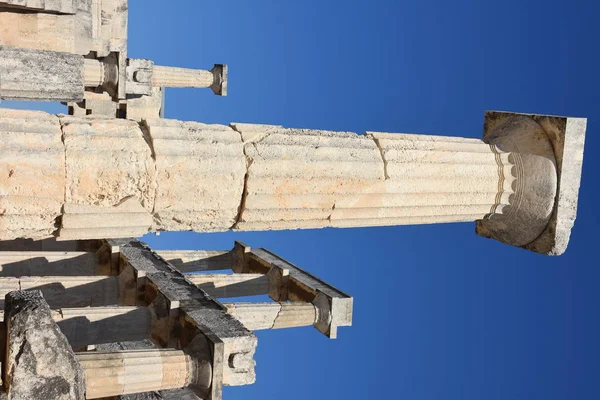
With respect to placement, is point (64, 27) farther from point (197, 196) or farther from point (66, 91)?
point (197, 196)

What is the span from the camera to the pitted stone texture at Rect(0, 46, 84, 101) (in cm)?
921

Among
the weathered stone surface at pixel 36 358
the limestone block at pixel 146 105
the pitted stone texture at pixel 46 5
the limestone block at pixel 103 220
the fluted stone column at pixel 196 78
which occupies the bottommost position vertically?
the weathered stone surface at pixel 36 358

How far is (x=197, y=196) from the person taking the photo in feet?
20.7

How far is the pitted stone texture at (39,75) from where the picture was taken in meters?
9.21

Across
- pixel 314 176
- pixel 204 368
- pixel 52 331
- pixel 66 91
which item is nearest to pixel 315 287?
pixel 204 368

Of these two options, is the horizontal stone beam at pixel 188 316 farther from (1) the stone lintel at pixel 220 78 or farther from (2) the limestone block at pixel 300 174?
(1) the stone lintel at pixel 220 78

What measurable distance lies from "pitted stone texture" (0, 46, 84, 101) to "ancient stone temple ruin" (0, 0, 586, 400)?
18 mm

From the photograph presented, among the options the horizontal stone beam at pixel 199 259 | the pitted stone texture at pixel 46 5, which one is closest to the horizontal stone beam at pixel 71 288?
the horizontal stone beam at pixel 199 259

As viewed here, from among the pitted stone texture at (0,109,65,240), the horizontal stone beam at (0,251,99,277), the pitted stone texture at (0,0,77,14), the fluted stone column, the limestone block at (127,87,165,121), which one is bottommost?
the horizontal stone beam at (0,251,99,277)

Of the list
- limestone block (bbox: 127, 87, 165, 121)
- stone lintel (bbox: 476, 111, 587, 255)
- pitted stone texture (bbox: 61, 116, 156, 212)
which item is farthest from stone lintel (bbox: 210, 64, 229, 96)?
pitted stone texture (bbox: 61, 116, 156, 212)

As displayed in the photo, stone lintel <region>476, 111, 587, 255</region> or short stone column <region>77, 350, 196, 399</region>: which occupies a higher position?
stone lintel <region>476, 111, 587, 255</region>

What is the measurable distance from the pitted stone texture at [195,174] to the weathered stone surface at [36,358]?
1.37 meters

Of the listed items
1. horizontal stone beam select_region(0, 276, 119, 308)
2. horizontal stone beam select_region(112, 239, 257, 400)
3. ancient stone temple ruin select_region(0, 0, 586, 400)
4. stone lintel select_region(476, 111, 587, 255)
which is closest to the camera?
ancient stone temple ruin select_region(0, 0, 586, 400)

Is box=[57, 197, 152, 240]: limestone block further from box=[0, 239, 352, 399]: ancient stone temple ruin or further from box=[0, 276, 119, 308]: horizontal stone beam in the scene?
box=[0, 276, 119, 308]: horizontal stone beam
